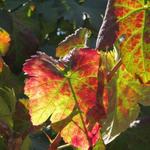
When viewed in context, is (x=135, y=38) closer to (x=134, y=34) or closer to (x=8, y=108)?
(x=134, y=34)

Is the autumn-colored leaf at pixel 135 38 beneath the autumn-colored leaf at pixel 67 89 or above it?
above

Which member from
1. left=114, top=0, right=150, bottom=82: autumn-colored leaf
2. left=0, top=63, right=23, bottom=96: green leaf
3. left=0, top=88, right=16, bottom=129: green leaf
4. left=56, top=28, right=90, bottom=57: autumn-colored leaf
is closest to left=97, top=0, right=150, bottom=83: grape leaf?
left=114, top=0, right=150, bottom=82: autumn-colored leaf

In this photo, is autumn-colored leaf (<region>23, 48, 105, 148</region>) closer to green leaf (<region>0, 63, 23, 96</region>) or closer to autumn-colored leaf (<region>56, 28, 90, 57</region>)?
autumn-colored leaf (<region>56, 28, 90, 57</region>)

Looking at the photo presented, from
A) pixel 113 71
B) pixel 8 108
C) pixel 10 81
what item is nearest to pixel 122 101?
pixel 113 71

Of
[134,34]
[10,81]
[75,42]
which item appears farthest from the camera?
[10,81]

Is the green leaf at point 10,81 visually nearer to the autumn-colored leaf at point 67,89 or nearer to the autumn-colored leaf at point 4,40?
the autumn-colored leaf at point 4,40

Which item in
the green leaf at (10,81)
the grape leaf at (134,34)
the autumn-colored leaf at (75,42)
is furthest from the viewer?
the green leaf at (10,81)

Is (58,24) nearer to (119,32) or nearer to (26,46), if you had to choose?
(26,46)

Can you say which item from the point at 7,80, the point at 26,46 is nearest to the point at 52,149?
the point at 7,80

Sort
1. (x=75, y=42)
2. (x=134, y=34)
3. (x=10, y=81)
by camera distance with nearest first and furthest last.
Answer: (x=134, y=34) → (x=75, y=42) → (x=10, y=81)

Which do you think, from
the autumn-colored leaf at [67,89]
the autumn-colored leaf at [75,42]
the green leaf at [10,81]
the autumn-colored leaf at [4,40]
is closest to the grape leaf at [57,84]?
the autumn-colored leaf at [67,89]
